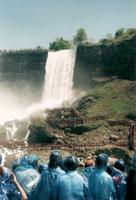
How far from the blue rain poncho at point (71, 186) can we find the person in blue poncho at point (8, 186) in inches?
24.6

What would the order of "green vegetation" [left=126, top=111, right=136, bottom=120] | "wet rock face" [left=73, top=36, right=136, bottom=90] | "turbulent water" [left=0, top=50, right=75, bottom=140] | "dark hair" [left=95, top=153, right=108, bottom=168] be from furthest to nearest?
"turbulent water" [left=0, top=50, right=75, bottom=140] < "wet rock face" [left=73, top=36, right=136, bottom=90] < "green vegetation" [left=126, top=111, right=136, bottom=120] < "dark hair" [left=95, top=153, right=108, bottom=168]

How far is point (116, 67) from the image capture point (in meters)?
71.4

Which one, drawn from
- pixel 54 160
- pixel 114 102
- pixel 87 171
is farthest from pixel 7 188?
pixel 114 102

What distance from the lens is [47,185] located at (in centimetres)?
1019

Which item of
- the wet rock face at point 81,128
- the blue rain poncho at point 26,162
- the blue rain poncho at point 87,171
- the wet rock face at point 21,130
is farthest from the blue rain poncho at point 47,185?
the wet rock face at point 21,130

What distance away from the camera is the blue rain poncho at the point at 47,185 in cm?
1014

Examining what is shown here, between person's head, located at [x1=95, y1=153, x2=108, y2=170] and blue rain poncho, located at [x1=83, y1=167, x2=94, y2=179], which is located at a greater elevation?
person's head, located at [x1=95, y1=153, x2=108, y2=170]

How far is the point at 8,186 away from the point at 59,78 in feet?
213

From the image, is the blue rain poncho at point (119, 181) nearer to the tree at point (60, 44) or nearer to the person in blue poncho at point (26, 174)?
→ the person in blue poncho at point (26, 174)

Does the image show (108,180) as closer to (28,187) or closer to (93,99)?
(28,187)

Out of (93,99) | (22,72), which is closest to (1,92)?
(22,72)

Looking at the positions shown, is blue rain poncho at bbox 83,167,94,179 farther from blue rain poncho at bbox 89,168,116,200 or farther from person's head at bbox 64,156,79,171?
person's head at bbox 64,156,79,171

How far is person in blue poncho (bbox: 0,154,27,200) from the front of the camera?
32.0ft

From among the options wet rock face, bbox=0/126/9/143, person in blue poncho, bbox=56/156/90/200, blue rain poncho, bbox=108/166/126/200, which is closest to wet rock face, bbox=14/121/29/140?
wet rock face, bbox=0/126/9/143
